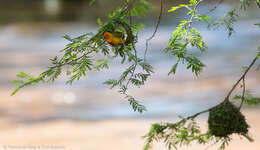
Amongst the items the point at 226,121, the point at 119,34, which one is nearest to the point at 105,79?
the point at 226,121

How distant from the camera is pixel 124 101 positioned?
3066mm

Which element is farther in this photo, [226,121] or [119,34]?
[226,121]

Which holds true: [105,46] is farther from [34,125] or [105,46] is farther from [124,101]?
[124,101]

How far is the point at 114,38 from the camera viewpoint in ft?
2.08

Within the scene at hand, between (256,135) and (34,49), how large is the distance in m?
2.81

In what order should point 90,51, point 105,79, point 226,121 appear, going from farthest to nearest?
point 105,79 < point 226,121 < point 90,51

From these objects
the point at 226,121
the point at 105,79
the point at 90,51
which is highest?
the point at 105,79

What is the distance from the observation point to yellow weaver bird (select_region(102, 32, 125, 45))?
623mm

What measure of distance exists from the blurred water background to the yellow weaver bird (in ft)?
6.69

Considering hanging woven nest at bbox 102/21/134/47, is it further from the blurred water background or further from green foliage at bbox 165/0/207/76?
the blurred water background

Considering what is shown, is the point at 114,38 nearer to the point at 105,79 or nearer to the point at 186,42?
the point at 186,42

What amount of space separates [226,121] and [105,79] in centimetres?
272

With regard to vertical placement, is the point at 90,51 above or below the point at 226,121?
above

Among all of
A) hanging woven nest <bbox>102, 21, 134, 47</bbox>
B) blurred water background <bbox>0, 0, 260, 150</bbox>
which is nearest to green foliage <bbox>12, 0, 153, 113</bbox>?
hanging woven nest <bbox>102, 21, 134, 47</bbox>
